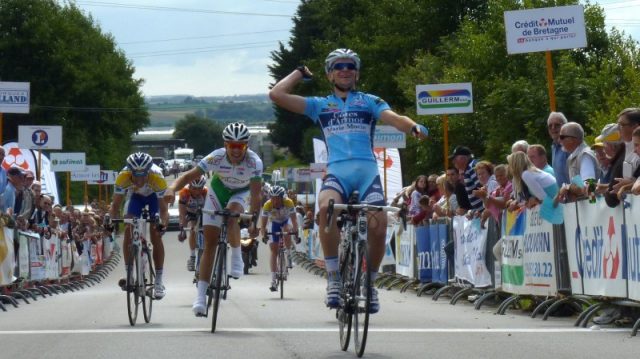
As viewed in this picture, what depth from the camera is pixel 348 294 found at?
35.8ft

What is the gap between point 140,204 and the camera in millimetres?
16031

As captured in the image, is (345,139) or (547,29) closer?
(345,139)

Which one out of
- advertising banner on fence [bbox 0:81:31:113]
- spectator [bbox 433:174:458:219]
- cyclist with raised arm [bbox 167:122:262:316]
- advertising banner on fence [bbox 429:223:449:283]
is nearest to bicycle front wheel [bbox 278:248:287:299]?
advertising banner on fence [bbox 429:223:449:283]

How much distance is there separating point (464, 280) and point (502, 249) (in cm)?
217

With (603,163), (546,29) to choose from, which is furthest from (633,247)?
(546,29)

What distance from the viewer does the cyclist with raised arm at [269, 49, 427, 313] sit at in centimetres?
1137

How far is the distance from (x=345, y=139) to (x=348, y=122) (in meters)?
0.15

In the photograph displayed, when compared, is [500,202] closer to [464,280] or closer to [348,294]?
[464,280]

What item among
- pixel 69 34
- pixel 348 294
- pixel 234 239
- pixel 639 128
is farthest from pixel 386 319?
pixel 69 34

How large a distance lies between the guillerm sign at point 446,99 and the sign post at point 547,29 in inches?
234

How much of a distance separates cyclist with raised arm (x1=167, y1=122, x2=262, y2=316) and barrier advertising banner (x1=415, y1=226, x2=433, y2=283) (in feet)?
27.2

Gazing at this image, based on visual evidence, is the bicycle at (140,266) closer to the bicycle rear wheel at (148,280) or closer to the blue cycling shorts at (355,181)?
the bicycle rear wheel at (148,280)

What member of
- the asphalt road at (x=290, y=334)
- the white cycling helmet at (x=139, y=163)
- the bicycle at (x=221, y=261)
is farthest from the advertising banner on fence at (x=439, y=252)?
the bicycle at (x=221, y=261)

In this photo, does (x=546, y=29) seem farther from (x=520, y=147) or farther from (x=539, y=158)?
(x=539, y=158)
